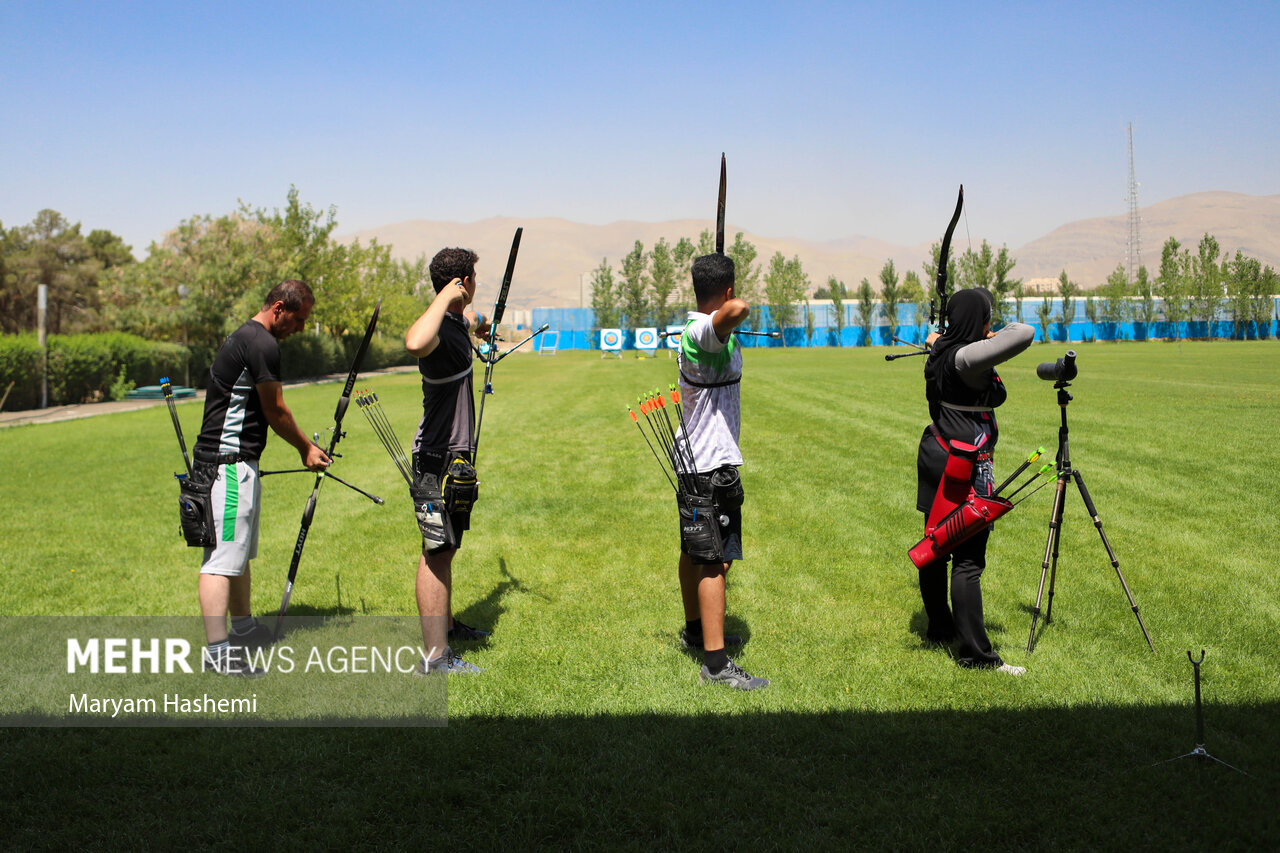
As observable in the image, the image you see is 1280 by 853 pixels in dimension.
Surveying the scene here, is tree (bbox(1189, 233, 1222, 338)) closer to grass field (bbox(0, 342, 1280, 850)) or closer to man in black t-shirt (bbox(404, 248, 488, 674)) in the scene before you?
grass field (bbox(0, 342, 1280, 850))

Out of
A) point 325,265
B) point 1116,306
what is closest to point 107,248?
point 325,265

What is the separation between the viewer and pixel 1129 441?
12094 millimetres

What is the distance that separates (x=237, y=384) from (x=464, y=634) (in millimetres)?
1900

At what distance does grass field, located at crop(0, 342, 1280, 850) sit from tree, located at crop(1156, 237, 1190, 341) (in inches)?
3433

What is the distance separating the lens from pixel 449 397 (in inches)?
177

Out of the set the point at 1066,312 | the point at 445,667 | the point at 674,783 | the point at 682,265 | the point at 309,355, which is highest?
the point at 682,265

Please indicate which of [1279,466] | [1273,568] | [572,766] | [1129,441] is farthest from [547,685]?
[1129,441]

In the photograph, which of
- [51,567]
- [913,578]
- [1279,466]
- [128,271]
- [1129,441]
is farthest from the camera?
[128,271]

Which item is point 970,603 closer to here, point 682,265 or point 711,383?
point 711,383

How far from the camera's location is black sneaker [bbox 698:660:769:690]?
424cm

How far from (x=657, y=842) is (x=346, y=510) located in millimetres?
6608

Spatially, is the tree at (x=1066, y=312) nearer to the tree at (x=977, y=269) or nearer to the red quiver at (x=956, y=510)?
the tree at (x=977, y=269)

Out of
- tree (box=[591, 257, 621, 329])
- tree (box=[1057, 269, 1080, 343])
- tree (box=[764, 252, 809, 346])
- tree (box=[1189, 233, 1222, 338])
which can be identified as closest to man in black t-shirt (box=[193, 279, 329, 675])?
tree (box=[591, 257, 621, 329])

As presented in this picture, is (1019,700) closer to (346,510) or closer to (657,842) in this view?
(657,842)
